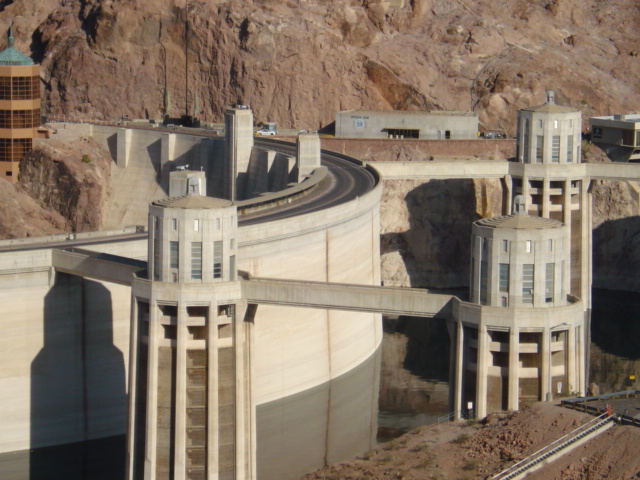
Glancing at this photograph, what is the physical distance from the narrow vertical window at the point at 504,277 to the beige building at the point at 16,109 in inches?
3671

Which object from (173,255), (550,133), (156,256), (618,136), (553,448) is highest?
(550,133)

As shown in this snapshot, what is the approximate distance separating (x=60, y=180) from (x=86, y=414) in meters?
63.5

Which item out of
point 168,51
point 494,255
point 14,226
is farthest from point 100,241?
point 168,51

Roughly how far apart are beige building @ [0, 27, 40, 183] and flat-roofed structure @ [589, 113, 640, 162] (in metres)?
56.9

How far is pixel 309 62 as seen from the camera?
614ft

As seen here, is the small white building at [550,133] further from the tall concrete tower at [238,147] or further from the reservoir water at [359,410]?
the tall concrete tower at [238,147]

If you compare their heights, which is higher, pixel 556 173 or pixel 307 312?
pixel 556 173

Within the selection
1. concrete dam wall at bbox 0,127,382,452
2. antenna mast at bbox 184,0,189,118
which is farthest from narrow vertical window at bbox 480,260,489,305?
antenna mast at bbox 184,0,189,118

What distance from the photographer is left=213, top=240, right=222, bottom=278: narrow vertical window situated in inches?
3780

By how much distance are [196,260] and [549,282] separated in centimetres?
1922

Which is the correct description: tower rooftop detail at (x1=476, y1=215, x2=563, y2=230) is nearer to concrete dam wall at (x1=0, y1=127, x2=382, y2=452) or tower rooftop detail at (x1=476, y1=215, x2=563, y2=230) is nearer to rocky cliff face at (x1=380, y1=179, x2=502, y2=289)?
concrete dam wall at (x1=0, y1=127, x2=382, y2=452)

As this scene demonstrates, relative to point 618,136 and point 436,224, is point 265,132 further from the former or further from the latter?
point 618,136

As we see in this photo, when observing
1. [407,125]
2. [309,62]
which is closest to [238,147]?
[407,125]

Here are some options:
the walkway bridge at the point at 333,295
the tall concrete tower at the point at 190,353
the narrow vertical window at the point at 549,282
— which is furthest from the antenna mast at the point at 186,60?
the narrow vertical window at the point at 549,282
